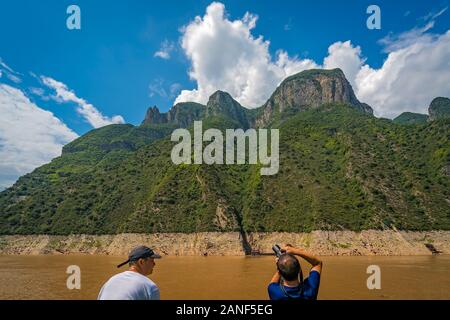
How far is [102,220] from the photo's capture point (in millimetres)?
111938

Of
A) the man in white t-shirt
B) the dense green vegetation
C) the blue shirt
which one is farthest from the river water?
the dense green vegetation

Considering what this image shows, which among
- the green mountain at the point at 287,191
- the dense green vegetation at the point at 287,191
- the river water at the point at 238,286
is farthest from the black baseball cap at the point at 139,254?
the dense green vegetation at the point at 287,191

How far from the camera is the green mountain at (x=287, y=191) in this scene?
93562 millimetres

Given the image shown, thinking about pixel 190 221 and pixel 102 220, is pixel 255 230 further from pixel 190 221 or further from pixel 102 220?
pixel 102 220

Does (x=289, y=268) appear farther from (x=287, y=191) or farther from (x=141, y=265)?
(x=287, y=191)

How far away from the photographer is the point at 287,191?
109 m

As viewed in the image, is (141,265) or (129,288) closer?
(129,288)

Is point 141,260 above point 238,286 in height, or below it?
above

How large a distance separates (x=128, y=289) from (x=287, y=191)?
106234 mm

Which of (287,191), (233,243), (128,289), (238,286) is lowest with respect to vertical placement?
(233,243)

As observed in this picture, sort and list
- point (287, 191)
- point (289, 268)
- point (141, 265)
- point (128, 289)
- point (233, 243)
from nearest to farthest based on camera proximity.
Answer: point (128, 289), point (289, 268), point (141, 265), point (233, 243), point (287, 191)

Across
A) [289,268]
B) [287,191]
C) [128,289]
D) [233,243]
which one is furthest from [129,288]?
[287,191]

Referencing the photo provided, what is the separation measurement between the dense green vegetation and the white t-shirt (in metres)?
85.8
